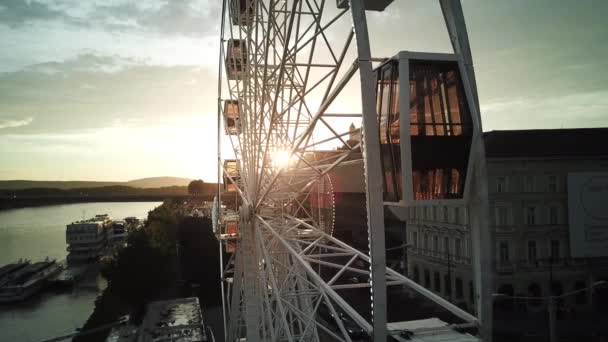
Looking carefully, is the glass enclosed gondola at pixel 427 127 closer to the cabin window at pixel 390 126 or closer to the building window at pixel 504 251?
the cabin window at pixel 390 126

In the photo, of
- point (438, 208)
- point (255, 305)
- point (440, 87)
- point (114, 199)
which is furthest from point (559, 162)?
point (114, 199)

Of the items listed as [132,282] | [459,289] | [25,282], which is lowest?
[25,282]

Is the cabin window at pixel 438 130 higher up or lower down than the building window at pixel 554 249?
higher up

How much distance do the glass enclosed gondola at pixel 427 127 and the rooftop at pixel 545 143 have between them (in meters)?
21.8

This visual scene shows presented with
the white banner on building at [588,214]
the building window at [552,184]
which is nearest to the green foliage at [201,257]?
the building window at [552,184]

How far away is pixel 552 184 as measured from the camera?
26.6m

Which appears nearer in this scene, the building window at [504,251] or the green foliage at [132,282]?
the building window at [504,251]

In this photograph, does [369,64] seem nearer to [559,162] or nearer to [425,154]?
[425,154]

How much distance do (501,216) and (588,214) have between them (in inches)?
198

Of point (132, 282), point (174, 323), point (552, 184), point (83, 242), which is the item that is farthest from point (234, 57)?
point (83, 242)

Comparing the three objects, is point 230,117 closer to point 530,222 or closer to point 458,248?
point 458,248

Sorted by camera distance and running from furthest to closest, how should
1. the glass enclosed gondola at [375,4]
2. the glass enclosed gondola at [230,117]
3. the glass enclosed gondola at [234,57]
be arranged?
the glass enclosed gondola at [230,117], the glass enclosed gondola at [234,57], the glass enclosed gondola at [375,4]

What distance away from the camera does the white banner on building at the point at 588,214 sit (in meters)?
26.3

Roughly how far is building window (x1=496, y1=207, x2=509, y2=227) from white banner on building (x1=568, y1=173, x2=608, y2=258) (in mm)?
3635
